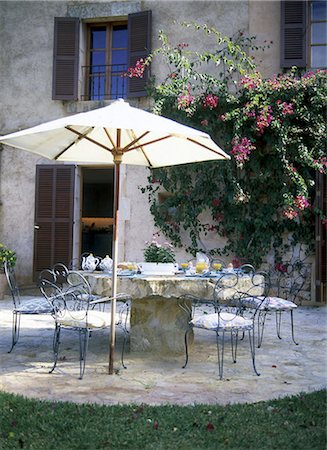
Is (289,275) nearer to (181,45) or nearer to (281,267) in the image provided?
(281,267)

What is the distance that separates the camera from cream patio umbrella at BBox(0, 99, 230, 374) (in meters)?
3.58

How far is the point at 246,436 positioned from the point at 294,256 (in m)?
6.06

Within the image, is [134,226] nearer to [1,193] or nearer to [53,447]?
[1,193]

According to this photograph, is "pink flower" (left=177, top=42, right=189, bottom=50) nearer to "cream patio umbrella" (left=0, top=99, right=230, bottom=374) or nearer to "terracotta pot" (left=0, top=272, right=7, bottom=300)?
"cream patio umbrella" (left=0, top=99, right=230, bottom=374)

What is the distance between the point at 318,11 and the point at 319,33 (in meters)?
0.36

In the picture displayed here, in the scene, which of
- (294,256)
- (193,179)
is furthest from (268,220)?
(193,179)

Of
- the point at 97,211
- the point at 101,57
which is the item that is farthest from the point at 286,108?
the point at 97,211

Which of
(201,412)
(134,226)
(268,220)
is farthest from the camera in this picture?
(134,226)

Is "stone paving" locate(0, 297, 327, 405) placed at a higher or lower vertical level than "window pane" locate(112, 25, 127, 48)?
lower

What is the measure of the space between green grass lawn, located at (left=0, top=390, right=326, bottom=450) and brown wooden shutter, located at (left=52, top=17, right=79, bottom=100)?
6.99m

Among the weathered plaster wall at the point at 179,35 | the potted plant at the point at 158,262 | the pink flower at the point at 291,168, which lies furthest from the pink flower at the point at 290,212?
the potted plant at the point at 158,262

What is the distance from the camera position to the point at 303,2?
28.1 feet

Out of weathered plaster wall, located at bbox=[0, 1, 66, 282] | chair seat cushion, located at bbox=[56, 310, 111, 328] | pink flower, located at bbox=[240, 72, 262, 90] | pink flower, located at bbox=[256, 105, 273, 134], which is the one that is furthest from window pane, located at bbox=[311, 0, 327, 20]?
chair seat cushion, located at bbox=[56, 310, 111, 328]

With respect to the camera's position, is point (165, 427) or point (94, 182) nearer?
point (165, 427)
